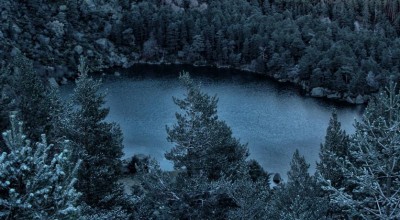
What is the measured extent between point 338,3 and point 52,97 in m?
101

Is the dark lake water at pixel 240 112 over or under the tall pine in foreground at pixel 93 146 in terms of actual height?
under

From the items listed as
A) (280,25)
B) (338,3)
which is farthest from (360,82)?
(338,3)

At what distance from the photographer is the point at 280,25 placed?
109 m

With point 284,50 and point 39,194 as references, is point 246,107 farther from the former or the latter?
point 39,194

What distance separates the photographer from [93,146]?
2478cm

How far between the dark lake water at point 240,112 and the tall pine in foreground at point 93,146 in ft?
102

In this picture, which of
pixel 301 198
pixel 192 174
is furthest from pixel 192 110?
pixel 301 198

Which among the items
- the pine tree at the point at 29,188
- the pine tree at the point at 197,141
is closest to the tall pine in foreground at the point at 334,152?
the pine tree at the point at 197,141

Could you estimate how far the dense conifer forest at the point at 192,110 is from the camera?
12859 millimetres

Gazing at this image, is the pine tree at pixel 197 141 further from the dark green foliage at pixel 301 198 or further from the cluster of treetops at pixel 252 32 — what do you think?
the cluster of treetops at pixel 252 32

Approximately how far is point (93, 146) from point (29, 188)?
14.8 meters

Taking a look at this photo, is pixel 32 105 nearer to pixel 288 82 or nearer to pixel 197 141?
pixel 197 141

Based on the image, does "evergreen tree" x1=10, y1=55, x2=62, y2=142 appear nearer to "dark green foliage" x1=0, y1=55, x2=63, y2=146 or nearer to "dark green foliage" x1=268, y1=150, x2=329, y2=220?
"dark green foliage" x1=0, y1=55, x2=63, y2=146

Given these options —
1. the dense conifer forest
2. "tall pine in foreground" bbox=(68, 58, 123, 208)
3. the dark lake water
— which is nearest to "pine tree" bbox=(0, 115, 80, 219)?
the dense conifer forest
